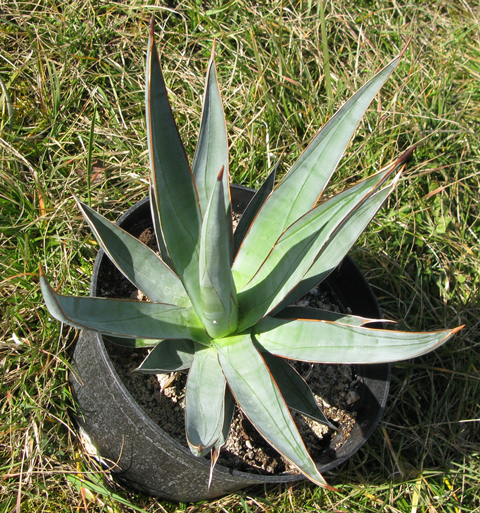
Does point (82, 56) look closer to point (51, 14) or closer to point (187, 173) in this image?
point (51, 14)

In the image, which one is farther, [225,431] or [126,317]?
[225,431]

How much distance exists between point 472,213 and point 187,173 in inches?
59.1

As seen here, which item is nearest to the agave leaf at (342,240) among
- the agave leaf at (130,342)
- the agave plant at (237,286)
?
the agave plant at (237,286)

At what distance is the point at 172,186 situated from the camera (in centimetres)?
94

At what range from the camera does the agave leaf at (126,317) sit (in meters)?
0.76

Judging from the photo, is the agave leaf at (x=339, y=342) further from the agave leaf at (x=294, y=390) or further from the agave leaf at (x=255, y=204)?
Result: the agave leaf at (x=255, y=204)

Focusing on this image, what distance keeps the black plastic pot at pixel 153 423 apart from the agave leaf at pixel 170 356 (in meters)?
0.11

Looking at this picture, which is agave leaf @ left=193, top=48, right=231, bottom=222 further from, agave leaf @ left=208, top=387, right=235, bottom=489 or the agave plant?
agave leaf @ left=208, top=387, right=235, bottom=489

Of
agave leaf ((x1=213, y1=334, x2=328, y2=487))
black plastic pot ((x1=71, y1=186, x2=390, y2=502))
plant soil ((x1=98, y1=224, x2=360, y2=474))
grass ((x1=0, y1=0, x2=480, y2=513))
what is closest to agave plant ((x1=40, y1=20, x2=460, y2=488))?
agave leaf ((x1=213, y1=334, x2=328, y2=487))

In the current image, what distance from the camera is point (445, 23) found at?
2.24 meters

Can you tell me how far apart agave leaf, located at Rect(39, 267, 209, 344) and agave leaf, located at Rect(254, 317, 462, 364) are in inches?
6.3

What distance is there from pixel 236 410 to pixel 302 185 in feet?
2.09

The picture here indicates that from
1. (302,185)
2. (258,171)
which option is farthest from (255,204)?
(258,171)

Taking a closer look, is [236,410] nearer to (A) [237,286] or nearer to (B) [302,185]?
(A) [237,286]
